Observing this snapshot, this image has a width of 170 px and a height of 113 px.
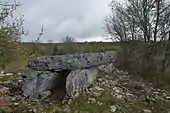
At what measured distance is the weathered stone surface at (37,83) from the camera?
901 centimetres

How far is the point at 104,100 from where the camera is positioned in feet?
31.3

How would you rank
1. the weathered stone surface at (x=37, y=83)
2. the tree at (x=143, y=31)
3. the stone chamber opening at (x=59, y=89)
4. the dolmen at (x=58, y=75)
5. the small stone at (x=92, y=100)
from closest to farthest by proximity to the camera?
the dolmen at (x=58, y=75), the weathered stone surface at (x=37, y=83), the stone chamber opening at (x=59, y=89), the small stone at (x=92, y=100), the tree at (x=143, y=31)

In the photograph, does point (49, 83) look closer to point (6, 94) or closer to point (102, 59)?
point (6, 94)

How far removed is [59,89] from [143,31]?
845 centimetres

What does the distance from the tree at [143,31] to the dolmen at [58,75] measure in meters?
5.99

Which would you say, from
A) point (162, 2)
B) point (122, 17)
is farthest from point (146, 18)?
point (122, 17)

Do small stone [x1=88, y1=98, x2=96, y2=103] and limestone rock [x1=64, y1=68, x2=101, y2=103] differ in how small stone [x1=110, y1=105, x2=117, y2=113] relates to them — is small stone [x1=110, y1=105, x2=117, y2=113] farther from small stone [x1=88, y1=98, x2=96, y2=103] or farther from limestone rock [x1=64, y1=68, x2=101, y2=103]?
limestone rock [x1=64, y1=68, x2=101, y2=103]

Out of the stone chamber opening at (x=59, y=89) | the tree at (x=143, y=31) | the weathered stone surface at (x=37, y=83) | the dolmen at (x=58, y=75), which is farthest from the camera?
the tree at (x=143, y=31)

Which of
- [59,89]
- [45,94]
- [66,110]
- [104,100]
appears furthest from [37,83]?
[104,100]

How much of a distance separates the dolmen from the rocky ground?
0.30 metres

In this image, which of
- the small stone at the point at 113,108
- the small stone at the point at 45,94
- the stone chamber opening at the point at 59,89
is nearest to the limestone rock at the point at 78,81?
the stone chamber opening at the point at 59,89

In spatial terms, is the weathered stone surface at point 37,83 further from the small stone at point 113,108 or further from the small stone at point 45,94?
the small stone at point 113,108

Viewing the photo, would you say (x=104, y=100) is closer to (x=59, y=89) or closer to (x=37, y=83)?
(x=59, y=89)

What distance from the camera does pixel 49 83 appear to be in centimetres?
955
